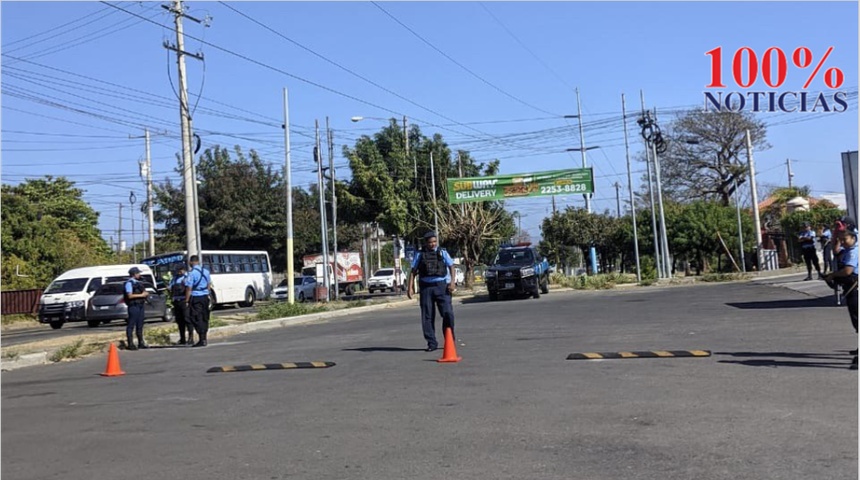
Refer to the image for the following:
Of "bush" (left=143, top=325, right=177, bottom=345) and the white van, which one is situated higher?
the white van

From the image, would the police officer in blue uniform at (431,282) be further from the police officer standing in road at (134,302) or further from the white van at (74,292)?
the white van at (74,292)

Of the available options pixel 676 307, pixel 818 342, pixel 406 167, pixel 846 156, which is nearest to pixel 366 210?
pixel 406 167

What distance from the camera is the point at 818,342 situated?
1187 centimetres

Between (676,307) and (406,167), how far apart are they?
93.0 feet

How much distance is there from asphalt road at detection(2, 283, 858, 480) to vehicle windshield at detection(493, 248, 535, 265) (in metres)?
17.6

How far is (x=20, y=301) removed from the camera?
1496 inches

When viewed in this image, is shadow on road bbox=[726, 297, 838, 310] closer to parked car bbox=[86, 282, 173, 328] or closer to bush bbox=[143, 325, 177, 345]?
bush bbox=[143, 325, 177, 345]

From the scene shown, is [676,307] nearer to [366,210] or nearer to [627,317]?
[627,317]

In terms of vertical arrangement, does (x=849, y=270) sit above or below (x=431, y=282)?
below

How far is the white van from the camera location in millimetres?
29812

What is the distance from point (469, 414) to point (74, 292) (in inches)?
1019

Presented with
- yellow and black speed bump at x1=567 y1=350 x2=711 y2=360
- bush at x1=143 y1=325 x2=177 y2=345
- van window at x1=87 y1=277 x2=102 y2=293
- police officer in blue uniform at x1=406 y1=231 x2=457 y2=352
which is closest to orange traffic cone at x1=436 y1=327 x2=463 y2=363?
police officer in blue uniform at x1=406 y1=231 x2=457 y2=352

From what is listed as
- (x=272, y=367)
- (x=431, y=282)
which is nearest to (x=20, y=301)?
(x=272, y=367)

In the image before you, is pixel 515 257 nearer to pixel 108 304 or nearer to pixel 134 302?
pixel 108 304
